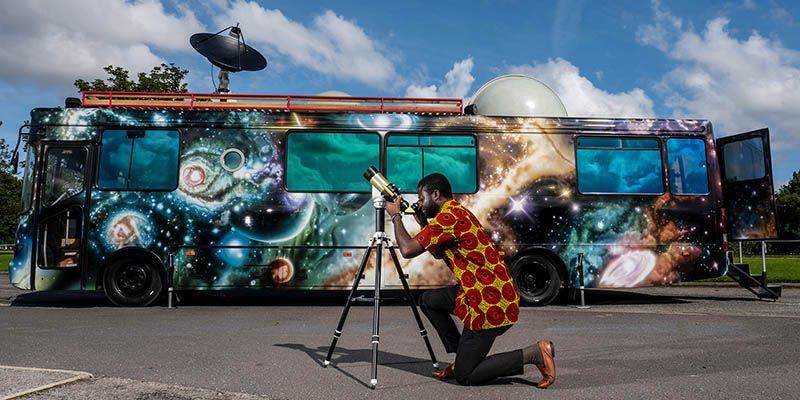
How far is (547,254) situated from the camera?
9.59 metres

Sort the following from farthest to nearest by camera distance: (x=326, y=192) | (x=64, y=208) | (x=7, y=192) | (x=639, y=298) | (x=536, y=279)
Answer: (x=7, y=192), (x=639, y=298), (x=536, y=279), (x=326, y=192), (x=64, y=208)

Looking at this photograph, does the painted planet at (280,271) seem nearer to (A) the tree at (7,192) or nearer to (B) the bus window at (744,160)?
(B) the bus window at (744,160)

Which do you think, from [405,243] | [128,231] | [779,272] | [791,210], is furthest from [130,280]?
[791,210]

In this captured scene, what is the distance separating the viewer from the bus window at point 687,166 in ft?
32.2

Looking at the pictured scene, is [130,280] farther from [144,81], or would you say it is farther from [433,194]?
[144,81]

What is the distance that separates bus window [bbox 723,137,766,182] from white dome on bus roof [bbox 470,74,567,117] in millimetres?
5144

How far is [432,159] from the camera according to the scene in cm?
957

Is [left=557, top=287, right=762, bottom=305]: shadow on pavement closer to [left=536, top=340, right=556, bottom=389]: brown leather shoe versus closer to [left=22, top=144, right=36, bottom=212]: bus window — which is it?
[left=536, top=340, right=556, bottom=389]: brown leather shoe

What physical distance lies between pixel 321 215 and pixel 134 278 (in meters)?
3.12

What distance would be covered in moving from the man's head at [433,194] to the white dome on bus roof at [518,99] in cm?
1058

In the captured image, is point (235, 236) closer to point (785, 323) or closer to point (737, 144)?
point (785, 323)

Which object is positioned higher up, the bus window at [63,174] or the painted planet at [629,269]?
the bus window at [63,174]

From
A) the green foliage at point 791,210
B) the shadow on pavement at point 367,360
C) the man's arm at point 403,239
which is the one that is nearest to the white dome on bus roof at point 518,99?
the shadow on pavement at point 367,360

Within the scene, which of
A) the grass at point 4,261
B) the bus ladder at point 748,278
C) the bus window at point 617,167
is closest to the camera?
the bus window at point 617,167
